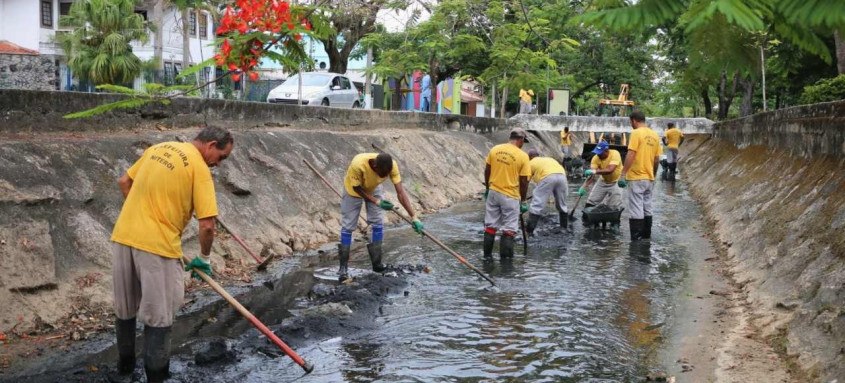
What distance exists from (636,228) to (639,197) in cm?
63

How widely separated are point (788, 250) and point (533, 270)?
10.6 feet

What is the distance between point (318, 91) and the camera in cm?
2517

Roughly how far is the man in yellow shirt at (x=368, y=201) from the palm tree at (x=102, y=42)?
19.1 m

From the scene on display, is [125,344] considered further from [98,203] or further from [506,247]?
[506,247]

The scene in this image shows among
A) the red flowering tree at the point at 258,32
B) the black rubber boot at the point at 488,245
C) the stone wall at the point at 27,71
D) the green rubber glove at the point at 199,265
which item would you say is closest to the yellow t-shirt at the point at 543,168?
the black rubber boot at the point at 488,245

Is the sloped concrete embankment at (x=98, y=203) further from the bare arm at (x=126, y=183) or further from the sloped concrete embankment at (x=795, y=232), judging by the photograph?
the sloped concrete embankment at (x=795, y=232)

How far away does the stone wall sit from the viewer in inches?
931

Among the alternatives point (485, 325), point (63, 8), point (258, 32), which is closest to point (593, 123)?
point (485, 325)

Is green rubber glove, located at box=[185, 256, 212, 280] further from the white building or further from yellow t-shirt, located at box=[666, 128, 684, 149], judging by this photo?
the white building

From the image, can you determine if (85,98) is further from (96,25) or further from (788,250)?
(96,25)

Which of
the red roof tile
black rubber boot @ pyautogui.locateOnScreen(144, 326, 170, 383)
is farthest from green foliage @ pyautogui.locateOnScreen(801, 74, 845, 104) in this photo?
the red roof tile

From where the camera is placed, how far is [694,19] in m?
2.86

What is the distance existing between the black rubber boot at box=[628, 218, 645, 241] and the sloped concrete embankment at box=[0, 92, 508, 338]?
4.73 meters

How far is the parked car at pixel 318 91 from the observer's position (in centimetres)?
2444
